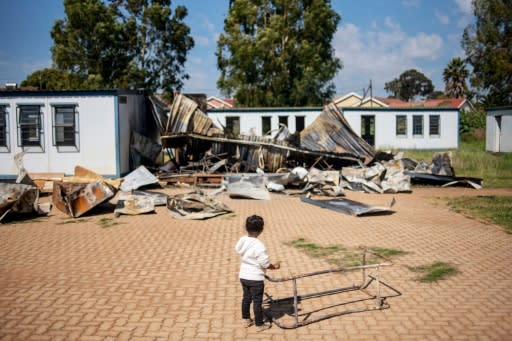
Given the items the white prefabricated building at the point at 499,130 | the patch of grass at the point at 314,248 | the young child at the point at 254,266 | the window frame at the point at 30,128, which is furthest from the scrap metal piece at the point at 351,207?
the white prefabricated building at the point at 499,130

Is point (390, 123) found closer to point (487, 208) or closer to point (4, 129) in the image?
point (487, 208)

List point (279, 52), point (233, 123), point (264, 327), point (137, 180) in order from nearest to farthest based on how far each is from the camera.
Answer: point (264, 327), point (137, 180), point (233, 123), point (279, 52)

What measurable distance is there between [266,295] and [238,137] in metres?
13.6

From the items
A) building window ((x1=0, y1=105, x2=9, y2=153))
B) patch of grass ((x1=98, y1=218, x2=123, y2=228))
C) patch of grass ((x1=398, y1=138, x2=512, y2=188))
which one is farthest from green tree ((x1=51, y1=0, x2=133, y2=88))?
patch of grass ((x1=98, y1=218, x2=123, y2=228))

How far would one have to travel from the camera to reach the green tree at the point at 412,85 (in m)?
96.6

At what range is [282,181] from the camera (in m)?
17.5

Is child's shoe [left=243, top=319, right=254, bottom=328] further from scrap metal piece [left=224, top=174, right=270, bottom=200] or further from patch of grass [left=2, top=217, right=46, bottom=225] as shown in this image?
scrap metal piece [left=224, top=174, right=270, bottom=200]

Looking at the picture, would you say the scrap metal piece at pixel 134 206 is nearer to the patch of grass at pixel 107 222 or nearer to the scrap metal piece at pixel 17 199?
the patch of grass at pixel 107 222

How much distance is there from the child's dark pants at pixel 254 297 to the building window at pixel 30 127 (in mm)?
15904

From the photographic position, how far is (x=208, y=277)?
7.27 m

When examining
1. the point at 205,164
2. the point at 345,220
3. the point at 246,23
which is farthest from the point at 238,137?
the point at 246,23

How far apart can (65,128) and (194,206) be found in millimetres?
9018

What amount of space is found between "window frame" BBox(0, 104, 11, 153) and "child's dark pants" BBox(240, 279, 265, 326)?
16762mm

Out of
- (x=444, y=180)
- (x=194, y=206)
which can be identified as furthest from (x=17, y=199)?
(x=444, y=180)
